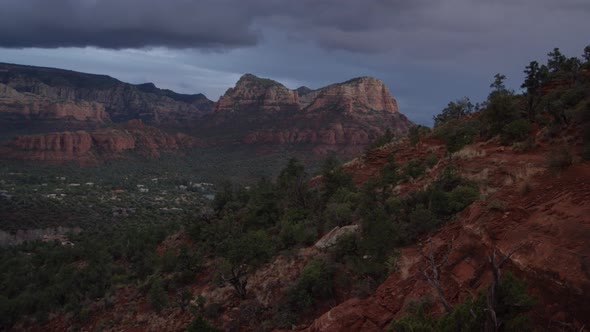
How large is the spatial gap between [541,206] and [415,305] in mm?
3517

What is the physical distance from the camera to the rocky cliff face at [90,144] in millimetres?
110375

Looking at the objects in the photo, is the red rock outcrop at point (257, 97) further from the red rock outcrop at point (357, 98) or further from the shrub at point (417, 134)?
the shrub at point (417, 134)

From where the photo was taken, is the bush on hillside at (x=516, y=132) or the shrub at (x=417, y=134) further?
the shrub at (x=417, y=134)

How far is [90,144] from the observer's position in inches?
4737

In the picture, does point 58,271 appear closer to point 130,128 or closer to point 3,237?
point 3,237

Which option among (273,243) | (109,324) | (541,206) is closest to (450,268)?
(541,206)

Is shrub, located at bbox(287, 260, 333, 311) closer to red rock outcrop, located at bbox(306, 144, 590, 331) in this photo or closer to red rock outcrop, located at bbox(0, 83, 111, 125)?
red rock outcrop, located at bbox(306, 144, 590, 331)

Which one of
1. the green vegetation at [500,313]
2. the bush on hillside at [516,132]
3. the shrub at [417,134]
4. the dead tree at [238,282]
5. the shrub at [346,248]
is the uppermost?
the bush on hillside at [516,132]

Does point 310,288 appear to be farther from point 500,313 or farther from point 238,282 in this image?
point 500,313

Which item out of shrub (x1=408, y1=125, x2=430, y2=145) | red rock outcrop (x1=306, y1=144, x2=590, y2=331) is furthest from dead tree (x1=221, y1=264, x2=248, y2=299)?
shrub (x1=408, y1=125, x2=430, y2=145)

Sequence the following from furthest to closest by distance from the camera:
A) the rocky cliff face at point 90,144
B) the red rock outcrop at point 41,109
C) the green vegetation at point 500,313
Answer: the red rock outcrop at point 41,109 < the rocky cliff face at point 90,144 < the green vegetation at point 500,313

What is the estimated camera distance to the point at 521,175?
11180 mm

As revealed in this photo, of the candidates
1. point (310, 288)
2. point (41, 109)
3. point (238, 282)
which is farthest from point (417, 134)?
point (41, 109)

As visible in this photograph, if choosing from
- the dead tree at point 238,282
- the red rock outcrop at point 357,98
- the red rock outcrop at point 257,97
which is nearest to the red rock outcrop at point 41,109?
the red rock outcrop at point 257,97
